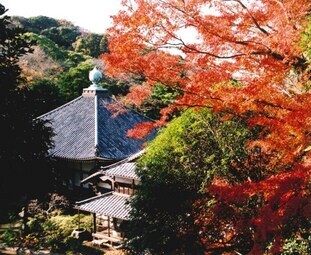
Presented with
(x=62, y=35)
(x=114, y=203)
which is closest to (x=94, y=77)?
(x=114, y=203)

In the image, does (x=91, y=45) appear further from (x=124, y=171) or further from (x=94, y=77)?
(x=124, y=171)

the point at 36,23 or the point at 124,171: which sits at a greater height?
the point at 36,23

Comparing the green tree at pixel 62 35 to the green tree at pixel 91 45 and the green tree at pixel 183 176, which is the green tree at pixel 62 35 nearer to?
the green tree at pixel 91 45

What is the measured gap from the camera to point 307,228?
8.76 m

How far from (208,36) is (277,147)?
3.12 m

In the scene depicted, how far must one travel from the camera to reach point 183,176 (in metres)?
10.4

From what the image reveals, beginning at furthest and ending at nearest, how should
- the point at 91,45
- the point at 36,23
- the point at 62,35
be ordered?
the point at 36,23 < the point at 62,35 < the point at 91,45

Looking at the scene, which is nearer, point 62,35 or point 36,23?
point 62,35

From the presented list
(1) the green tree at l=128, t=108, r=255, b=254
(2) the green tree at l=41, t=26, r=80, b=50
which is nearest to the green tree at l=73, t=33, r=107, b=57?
(2) the green tree at l=41, t=26, r=80, b=50

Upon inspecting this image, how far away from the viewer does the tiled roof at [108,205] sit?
59.4 ft

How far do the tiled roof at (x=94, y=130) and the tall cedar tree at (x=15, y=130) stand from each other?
10.1 m

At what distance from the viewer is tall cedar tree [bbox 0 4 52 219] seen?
1069 cm

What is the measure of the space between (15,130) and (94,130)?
13.2 metres

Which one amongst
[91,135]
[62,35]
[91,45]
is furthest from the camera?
[62,35]
